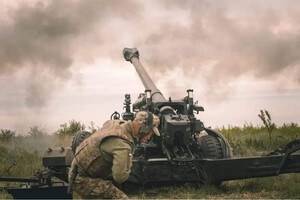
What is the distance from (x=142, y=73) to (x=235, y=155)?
3651 mm

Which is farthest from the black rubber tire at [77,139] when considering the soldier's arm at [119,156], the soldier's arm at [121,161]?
the soldier's arm at [121,161]

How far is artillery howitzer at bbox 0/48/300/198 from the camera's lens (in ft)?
29.9

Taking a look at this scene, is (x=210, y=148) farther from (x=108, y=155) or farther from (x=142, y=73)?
(x=108, y=155)

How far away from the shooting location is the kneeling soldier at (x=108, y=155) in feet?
20.4

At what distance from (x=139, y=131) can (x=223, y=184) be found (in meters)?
4.55

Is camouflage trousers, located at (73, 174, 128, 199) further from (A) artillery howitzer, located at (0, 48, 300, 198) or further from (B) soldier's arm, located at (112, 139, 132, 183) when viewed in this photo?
(A) artillery howitzer, located at (0, 48, 300, 198)

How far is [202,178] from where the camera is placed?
9.58 metres

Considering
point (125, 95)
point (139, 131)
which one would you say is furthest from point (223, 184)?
point (139, 131)

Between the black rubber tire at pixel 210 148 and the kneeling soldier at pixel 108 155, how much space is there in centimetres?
385

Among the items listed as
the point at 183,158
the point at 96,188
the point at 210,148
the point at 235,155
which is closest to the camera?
the point at 96,188

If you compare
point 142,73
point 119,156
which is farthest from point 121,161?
point 142,73

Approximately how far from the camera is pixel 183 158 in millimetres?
9562

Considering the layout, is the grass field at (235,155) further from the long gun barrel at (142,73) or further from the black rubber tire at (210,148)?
the long gun barrel at (142,73)

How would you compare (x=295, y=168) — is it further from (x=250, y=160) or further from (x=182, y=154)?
(x=182, y=154)
